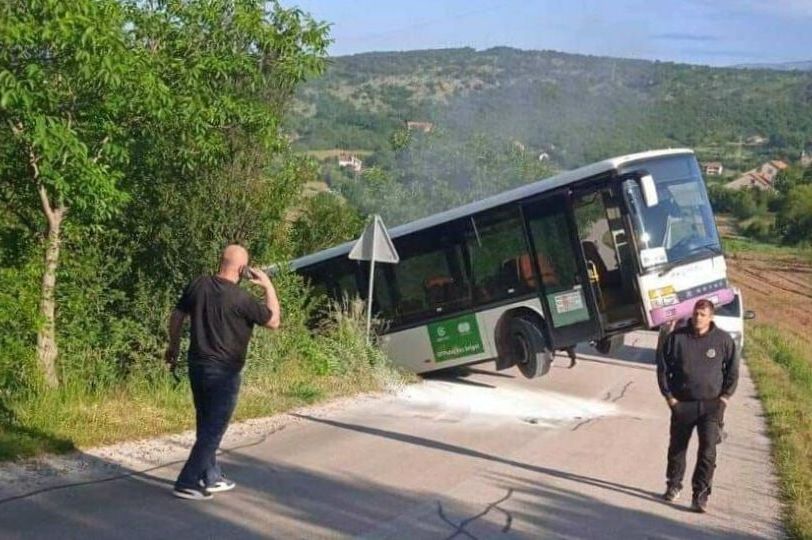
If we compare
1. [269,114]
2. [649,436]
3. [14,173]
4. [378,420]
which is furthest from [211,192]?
[649,436]

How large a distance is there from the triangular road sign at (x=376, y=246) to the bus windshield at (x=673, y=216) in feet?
11.7

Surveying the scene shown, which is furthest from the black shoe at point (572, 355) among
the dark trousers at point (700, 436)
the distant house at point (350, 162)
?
the distant house at point (350, 162)

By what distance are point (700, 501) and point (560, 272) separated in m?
8.79

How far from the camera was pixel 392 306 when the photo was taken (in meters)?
19.0

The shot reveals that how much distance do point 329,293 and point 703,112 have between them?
8406 centimetres

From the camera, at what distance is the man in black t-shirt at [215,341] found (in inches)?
282

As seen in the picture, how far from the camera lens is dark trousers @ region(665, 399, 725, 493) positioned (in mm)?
8125

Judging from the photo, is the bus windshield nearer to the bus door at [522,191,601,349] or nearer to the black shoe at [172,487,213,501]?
the bus door at [522,191,601,349]

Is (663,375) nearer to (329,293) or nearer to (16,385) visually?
(16,385)

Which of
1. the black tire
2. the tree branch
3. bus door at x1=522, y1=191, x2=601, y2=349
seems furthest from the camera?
the black tire

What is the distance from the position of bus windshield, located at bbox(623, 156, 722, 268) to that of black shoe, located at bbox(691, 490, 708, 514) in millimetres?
7949

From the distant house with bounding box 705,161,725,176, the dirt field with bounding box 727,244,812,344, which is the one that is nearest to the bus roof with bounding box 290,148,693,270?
the dirt field with bounding box 727,244,812,344

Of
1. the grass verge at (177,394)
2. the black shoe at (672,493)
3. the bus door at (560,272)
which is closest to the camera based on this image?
the black shoe at (672,493)

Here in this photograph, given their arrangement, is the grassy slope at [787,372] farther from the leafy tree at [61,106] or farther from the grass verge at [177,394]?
the leafy tree at [61,106]
